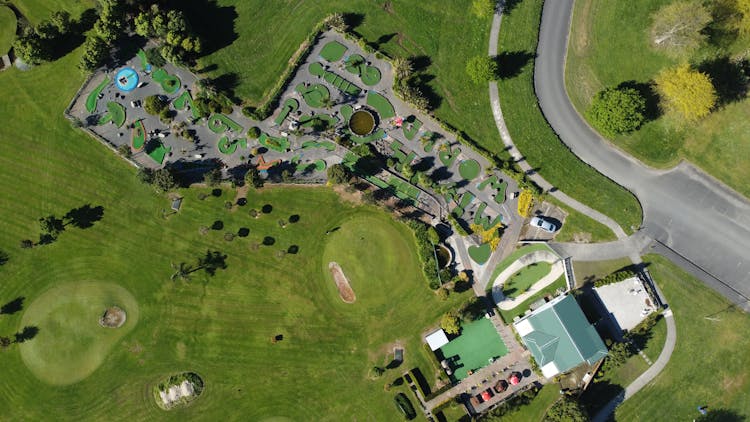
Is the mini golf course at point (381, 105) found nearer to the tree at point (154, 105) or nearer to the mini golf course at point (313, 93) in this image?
the mini golf course at point (313, 93)

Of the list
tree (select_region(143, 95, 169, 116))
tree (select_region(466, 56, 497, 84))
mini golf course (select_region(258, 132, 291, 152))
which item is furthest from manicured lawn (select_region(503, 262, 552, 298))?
tree (select_region(143, 95, 169, 116))

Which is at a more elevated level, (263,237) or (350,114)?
(350,114)

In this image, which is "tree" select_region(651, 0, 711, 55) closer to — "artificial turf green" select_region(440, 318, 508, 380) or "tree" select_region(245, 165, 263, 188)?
"artificial turf green" select_region(440, 318, 508, 380)

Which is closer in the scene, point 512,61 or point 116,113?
point 116,113

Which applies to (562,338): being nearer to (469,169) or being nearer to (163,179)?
(469,169)

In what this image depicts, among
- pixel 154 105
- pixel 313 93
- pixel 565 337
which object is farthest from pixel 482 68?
pixel 154 105

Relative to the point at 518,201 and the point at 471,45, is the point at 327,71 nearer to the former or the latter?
the point at 471,45

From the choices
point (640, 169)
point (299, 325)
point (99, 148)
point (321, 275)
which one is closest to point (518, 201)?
point (640, 169)
